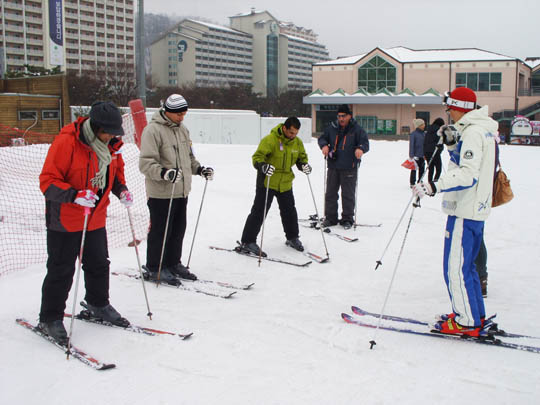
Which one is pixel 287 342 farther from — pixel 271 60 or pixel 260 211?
pixel 271 60

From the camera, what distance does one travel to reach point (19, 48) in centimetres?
7662

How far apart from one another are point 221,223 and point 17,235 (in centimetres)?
278

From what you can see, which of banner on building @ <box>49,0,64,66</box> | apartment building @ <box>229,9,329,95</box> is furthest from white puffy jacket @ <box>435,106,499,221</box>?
apartment building @ <box>229,9,329,95</box>

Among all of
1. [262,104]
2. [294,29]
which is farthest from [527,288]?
[294,29]

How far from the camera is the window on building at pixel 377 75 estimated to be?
47.6 m

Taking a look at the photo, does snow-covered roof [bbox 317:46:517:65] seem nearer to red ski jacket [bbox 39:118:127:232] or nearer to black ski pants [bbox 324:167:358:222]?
black ski pants [bbox 324:167:358:222]

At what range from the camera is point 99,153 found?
3496mm

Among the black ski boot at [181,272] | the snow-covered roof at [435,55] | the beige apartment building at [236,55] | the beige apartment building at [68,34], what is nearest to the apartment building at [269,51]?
the beige apartment building at [236,55]

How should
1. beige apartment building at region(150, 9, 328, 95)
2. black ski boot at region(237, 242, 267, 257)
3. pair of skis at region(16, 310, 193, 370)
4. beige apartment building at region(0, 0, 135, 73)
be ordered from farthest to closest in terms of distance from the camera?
beige apartment building at region(150, 9, 328, 95) → beige apartment building at region(0, 0, 135, 73) → black ski boot at region(237, 242, 267, 257) → pair of skis at region(16, 310, 193, 370)

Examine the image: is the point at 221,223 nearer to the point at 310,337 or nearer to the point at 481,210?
the point at 310,337

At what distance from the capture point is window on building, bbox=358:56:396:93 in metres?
47.6

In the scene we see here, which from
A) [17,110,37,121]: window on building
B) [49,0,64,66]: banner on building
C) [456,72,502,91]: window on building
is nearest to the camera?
[17,110,37,121]: window on building

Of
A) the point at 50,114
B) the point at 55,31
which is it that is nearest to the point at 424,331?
the point at 50,114

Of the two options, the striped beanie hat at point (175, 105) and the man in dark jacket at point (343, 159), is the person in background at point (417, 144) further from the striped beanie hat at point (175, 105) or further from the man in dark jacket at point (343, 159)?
the striped beanie hat at point (175, 105)
